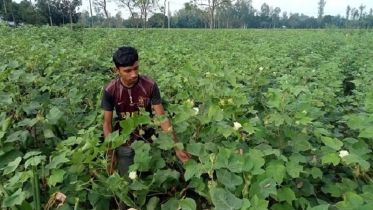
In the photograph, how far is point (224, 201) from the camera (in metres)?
1.20

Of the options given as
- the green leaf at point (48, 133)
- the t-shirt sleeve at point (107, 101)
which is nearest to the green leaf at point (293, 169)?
the t-shirt sleeve at point (107, 101)

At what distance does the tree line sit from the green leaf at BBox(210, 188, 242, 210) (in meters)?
20.0

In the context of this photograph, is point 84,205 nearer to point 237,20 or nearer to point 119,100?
point 119,100

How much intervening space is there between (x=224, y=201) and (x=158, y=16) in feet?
150

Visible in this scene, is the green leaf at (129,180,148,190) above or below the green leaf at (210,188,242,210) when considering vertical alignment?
below

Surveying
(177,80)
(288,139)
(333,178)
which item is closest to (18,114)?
(177,80)

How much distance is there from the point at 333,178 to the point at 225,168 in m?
0.86

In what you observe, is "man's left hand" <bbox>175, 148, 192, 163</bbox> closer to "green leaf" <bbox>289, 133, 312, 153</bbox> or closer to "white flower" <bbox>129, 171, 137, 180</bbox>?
Answer: "white flower" <bbox>129, 171, 137, 180</bbox>

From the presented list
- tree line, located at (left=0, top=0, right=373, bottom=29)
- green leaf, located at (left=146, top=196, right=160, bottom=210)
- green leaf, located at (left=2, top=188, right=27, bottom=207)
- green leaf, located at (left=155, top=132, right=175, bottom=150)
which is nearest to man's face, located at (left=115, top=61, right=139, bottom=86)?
green leaf, located at (left=155, top=132, right=175, bottom=150)

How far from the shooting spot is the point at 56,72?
150 inches

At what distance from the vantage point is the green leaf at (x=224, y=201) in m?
1.18

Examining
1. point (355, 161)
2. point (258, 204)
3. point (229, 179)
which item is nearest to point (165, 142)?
point (229, 179)

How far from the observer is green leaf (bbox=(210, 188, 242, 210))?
1177 millimetres

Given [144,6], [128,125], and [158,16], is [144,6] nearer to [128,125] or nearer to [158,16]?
[158,16]
